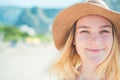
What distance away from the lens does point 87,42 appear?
108 centimetres

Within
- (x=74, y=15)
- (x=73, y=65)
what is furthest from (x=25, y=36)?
(x=74, y=15)

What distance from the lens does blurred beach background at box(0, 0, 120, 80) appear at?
2.25m

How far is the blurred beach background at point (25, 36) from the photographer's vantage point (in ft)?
7.37

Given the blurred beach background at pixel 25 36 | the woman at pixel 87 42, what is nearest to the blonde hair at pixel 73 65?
the woman at pixel 87 42

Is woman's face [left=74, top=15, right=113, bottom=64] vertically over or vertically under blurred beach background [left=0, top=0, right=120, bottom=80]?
under

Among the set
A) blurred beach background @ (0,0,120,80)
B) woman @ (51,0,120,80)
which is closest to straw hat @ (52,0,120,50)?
woman @ (51,0,120,80)

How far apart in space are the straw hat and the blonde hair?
0.09 feet

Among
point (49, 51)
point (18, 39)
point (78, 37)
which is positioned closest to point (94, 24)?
point (78, 37)

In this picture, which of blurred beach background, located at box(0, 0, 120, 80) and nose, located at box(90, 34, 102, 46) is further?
blurred beach background, located at box(0, 0, 120, 80)

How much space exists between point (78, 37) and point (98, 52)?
3.8 inches

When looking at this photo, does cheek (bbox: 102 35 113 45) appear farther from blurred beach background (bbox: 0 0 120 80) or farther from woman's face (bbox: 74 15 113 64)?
blurred beach background (bbox: 0 0 120 80)

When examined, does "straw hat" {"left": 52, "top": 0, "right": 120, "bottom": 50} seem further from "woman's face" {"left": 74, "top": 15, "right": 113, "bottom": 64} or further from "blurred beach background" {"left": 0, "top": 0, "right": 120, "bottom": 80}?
"blurred beach background" {"left": 0, "top": 0, "right": 120, "bottom": 80}

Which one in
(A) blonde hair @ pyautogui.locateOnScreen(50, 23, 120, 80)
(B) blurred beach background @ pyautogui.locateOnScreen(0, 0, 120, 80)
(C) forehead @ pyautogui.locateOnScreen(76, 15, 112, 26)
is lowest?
(A) blonde hair @ pyautogui.locateOnScreen(50, 23, 120, 80)

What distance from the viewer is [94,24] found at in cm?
107
